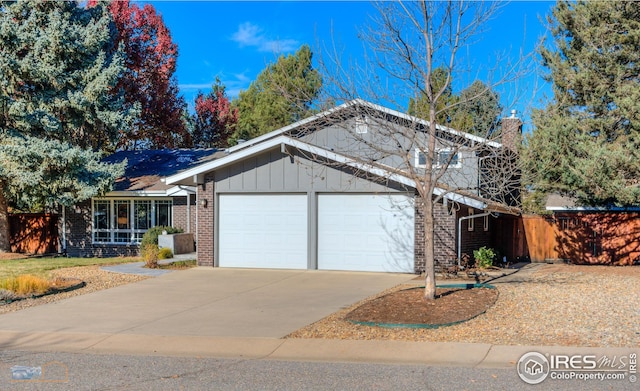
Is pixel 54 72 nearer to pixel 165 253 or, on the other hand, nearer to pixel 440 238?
pixel 165 253

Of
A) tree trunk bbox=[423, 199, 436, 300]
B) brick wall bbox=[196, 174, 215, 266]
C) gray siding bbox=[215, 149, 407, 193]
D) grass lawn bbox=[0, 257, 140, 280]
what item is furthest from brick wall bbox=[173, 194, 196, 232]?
tree trunk bbox=[423, 199, 436, 300]

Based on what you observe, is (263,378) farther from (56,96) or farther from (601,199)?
(56,96)

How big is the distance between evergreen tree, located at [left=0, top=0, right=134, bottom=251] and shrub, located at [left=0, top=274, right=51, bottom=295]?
744cm

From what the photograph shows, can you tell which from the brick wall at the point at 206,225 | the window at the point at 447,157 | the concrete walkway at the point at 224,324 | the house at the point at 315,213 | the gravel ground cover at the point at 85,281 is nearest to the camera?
the concrete walkway at the point at 224,324

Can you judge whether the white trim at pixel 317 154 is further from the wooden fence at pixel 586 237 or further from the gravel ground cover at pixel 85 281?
the wooden fence at pixel 586 237

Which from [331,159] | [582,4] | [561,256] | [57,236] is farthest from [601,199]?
[57,236]

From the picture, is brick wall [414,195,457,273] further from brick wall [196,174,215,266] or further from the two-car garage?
brick wall [196,174,215,266]

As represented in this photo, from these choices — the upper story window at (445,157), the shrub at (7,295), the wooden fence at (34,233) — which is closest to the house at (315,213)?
the upper story window at (445,157)

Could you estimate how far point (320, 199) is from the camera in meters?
17.4

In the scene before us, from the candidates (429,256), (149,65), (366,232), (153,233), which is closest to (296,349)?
Result: (429,256)

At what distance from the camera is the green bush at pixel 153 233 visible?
20516 mm

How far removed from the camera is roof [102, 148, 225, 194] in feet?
74.2

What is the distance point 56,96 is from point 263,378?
17.8m

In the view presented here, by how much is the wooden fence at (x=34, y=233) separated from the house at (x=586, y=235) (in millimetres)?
18807
